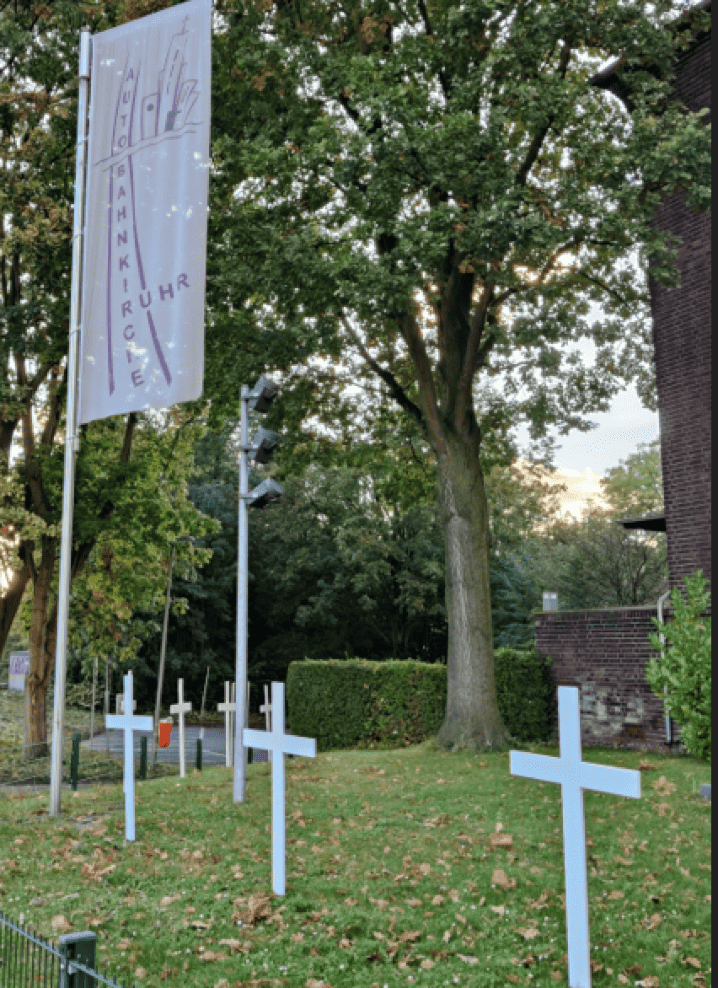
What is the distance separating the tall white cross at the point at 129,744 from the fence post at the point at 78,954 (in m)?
5.58

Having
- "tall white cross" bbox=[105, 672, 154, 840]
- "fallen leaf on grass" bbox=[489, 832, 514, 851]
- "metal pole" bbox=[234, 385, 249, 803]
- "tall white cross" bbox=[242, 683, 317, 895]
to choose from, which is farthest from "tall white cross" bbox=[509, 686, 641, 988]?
"metal pole" bbox=[234, 385, 249, 803]

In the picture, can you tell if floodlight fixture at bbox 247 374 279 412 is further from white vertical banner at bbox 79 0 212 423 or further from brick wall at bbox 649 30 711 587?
brick wall at bbox 649 30 711 587

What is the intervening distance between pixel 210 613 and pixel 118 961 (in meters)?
37.8

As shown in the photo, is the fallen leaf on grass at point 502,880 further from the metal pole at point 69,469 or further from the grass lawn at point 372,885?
the metal pole at point 69,469

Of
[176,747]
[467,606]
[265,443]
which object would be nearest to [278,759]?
[265,443]

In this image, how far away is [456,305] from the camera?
16.8 metres

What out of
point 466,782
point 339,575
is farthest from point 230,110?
point 339,575

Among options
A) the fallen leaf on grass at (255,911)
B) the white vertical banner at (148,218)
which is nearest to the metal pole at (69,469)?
the white vertical banner at (148,218)

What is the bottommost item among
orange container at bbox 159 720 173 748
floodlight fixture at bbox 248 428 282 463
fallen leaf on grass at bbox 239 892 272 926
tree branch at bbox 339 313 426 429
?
orange container at bbox 159 720 173 748

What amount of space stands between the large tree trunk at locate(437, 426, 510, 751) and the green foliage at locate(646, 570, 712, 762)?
2777mm

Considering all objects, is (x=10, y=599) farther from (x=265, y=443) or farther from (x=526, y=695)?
(x=265, y=443)

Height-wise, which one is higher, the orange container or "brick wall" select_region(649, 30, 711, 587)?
"brick wall" select_region(649, 30, 711, 587)

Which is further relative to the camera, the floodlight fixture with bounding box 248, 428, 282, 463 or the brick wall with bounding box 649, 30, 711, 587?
the brick wall with bounding box 649, 30, 711, 587

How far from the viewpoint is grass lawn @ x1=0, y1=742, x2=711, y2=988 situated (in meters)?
6.10
